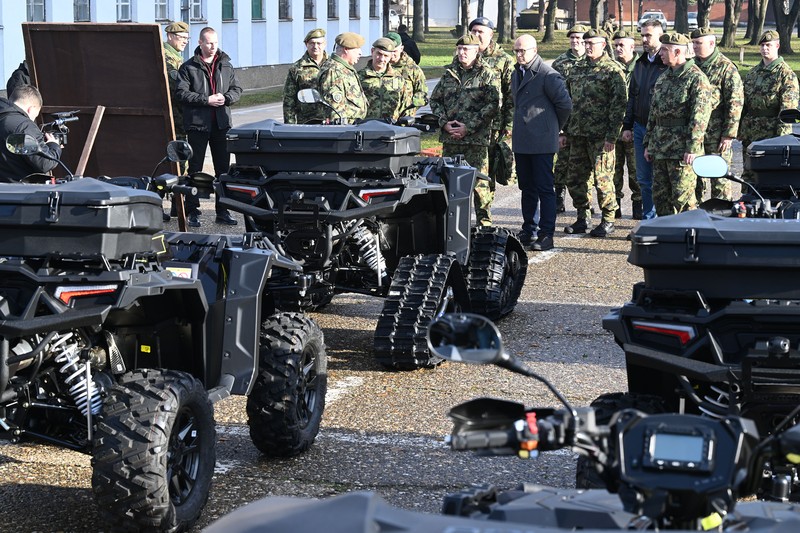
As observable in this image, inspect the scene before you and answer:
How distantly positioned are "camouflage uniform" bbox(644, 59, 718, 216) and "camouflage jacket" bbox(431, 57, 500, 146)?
1.43m

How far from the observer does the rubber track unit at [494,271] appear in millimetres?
9477

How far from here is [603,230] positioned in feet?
45.0

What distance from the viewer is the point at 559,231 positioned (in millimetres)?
14109

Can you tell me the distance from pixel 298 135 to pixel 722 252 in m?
4.02

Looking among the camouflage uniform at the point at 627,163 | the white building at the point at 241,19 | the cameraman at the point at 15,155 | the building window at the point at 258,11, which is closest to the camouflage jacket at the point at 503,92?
the camouflage uniform at the point at 627,163

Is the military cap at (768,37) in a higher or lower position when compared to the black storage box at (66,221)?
higher

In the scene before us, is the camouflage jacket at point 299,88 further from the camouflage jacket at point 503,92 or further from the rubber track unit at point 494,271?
the rubber track unit at point 494,271

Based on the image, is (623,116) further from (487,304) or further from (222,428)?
(222,428)

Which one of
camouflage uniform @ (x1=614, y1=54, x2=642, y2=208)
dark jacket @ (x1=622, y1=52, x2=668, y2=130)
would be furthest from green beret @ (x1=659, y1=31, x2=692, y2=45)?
camouflage uniform @ (x1=614, y1=54, x2=642, y2=208)

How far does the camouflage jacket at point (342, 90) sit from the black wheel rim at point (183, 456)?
6722mm

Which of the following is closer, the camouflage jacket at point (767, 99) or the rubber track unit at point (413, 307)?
the rubber track unit at point (413, 307)

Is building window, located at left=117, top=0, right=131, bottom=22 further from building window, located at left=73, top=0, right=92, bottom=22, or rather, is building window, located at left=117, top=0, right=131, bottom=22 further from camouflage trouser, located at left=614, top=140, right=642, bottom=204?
camouflage trouser, located at left=614, top=140, right=642, bottom=204

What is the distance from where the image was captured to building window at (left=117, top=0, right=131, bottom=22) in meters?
29.8

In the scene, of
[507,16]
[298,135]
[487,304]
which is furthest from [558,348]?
[507,16]
